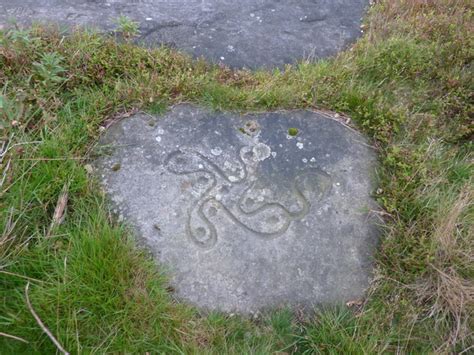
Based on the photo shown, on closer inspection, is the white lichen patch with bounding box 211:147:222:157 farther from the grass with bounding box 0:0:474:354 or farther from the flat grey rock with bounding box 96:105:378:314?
the grass with bounding box 0:0:474:354

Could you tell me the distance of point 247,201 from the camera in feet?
9.74

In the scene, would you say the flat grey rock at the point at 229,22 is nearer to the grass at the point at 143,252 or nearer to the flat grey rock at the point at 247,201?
the grass at the point at 143,252

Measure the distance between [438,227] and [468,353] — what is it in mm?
679

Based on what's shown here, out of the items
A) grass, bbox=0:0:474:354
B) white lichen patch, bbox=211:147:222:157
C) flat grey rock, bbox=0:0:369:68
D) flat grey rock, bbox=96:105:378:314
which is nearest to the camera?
grass, bbox=0:0:474:354

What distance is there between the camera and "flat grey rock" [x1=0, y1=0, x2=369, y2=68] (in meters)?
3.90

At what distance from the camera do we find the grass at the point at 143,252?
2.46 meters

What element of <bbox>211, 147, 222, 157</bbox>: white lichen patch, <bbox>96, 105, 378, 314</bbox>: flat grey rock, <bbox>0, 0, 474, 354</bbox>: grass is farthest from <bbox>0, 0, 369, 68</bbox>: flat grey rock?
<bbox>211, 147, 222, 157</bbox>: white lichen patch

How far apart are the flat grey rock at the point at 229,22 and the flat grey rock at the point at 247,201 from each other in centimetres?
88

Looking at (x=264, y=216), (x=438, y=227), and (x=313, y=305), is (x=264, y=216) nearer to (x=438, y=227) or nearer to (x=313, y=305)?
(x=313, y=305)

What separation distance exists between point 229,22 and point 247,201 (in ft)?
6.46

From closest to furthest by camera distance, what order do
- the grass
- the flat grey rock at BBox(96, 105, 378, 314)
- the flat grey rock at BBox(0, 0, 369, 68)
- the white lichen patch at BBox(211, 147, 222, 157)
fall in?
the grass
the flat grey rock at BBox(96, 105, 378, 314)
the white lichen patch at BBox(211, 147, 222, 157)
the flat grey rock at BBox(0, 0, 369, 68)

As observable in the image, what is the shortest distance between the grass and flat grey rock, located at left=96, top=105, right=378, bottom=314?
112 mm

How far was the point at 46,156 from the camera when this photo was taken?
285 centimetres

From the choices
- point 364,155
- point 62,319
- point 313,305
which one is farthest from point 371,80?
point 62,319
